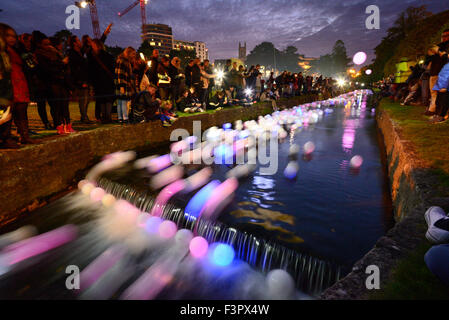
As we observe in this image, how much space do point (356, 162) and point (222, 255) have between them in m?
4.94

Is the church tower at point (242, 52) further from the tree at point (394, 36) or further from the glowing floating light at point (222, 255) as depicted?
the glowing floating light at point (222, 255)

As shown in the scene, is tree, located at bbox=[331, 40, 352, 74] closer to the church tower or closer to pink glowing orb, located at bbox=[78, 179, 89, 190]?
the church tower

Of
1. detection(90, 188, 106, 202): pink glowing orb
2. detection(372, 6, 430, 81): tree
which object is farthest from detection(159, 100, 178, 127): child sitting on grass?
detection(372, 6, 430, 81): tree

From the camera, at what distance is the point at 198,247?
12.9 ft

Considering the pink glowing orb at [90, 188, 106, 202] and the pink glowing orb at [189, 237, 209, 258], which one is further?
the pink glowing orb at [90, 188, 106, 202]

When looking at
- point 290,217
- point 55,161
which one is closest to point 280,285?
point 290,217

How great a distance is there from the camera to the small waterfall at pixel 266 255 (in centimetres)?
293

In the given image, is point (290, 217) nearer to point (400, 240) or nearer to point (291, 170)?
point (400, 240)

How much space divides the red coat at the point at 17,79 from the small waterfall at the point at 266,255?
3.58 m

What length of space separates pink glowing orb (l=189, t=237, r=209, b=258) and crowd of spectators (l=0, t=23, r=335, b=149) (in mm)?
3977

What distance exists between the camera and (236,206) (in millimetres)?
4465

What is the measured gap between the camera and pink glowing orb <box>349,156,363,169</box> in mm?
6418

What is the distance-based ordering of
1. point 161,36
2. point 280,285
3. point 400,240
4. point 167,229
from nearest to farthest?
point 400,240
point 280,285
point 167,229
point 161,36
